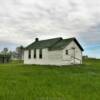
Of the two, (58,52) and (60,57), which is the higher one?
(58,52)

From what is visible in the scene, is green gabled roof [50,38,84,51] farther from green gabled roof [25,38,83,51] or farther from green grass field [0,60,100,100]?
green grass field [0,60,100,100]

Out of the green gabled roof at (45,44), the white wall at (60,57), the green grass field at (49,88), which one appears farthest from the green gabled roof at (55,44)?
the green grass field at (49,88)

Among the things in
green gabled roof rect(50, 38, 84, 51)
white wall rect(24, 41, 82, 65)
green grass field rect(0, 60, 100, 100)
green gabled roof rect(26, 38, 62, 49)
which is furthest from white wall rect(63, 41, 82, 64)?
green grass field rect(0, 60, 100, 100)

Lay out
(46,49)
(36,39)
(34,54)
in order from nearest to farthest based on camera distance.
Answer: (46,49)
(34,54)
(36,39)

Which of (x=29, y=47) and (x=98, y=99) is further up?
(x=29, y=47)

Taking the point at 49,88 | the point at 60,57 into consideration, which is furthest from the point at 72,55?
the point at 49,88

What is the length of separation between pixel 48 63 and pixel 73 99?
3694 centimetres

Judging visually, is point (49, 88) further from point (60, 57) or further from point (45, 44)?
point (45, 44)

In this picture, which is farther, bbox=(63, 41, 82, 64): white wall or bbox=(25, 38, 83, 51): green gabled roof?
bbox=(25, 38, 83, 51): green gabled roof

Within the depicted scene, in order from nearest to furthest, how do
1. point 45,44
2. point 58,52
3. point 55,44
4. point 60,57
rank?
point 60,57
point 58,52
point 55,44
point 45,44

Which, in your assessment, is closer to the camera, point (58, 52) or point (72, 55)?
point (58, 52)

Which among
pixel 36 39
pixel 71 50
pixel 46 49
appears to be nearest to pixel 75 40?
pixel 71 50

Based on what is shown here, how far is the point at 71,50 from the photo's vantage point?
1796 inches

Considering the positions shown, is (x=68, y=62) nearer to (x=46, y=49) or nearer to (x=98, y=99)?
(x=46, y=49)
